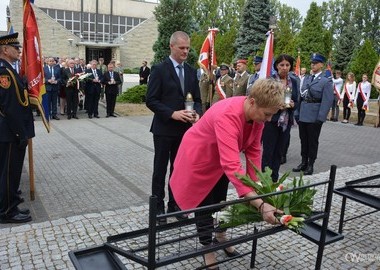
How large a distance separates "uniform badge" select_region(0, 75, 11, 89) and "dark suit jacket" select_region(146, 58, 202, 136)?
61.0 inches

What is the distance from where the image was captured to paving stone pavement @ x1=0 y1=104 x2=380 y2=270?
363 cm

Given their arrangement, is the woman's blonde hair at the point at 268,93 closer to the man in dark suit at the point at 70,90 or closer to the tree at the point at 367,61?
the man in dark suit at the point at 70,90

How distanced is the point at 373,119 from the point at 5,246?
15.3 meters

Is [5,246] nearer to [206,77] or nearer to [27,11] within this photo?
[27,11]

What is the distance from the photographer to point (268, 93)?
239cm

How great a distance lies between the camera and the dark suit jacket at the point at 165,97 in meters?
4.23

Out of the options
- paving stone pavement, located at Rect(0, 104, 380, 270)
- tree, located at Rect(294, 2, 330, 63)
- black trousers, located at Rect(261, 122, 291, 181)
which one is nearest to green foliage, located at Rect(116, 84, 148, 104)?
paving stone pavement, located at Rect(0, 104, 380, 270)

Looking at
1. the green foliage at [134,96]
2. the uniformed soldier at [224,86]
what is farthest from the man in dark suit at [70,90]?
the uniformed soldier at [224,86]

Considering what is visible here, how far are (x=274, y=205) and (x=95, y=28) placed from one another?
4476 cm

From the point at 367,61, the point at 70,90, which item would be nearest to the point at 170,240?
the point at 70,90

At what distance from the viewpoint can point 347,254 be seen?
3824 mm

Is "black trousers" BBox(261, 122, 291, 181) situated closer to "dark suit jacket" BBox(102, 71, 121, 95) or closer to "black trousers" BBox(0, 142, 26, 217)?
"black trousers" BBox(0, 142, 26, 217)

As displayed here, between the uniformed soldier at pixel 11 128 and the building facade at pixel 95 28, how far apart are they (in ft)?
109

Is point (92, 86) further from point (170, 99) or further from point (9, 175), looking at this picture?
point (170, 99)
